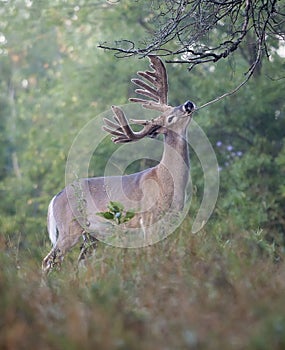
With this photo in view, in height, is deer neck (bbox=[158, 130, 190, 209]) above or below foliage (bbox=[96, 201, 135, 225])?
above

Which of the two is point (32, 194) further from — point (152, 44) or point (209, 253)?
point (209, 253)

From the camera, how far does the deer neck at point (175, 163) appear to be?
9.44 metres

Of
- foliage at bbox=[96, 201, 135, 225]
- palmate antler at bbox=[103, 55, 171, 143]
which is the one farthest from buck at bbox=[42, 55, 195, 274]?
foliage at bbox=[96, 201, 135, 225]

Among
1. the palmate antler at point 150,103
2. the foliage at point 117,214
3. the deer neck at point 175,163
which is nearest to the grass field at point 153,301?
the foliage at point 117,214

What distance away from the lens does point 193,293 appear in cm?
469

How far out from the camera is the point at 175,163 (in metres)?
9.54

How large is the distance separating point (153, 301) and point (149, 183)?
4839 mm

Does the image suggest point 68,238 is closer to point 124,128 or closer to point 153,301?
point 124,128

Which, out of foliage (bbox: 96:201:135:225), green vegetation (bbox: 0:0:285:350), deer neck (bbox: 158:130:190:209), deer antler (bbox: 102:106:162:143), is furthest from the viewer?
deer neck (bbox: 158:130:190:209)

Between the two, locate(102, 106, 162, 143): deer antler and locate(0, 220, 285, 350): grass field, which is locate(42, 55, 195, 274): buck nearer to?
locate(102, 106, 162, 143): deer antler

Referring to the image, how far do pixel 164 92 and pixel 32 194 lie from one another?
12.2 m

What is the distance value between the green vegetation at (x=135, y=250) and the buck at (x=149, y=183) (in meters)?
0.37

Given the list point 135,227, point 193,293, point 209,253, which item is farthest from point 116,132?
point 193,293

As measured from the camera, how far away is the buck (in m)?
9.22
